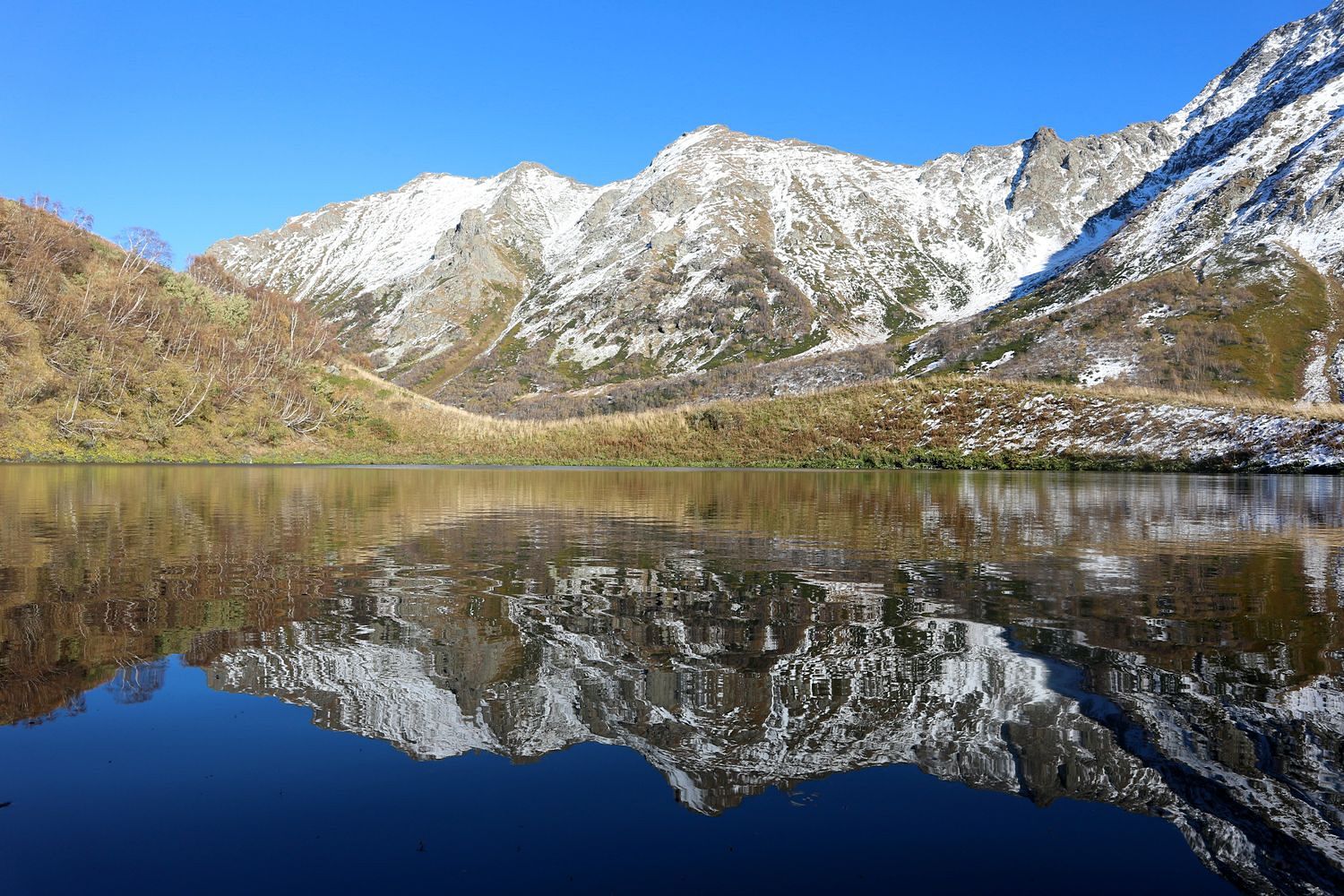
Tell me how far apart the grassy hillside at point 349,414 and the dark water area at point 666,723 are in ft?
136

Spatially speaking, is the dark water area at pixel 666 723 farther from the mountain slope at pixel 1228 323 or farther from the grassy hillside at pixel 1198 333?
the mountain slope at pixel 1228 323

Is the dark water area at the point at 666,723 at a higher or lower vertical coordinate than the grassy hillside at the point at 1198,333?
lower

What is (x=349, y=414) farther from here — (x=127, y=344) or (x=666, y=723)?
(x=666, y=723)

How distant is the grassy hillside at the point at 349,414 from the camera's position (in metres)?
51.9

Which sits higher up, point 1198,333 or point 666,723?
point 1198,333

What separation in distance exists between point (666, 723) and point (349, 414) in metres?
69.8

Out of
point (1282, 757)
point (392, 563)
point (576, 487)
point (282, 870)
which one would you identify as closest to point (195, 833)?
point (282, 870)

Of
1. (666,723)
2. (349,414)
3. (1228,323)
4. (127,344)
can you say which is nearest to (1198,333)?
(1228,323)

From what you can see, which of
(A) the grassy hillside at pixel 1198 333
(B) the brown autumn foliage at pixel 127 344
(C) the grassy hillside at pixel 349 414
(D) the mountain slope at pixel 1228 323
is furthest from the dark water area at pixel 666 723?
(D) the mountain slope at pixel 1228 323

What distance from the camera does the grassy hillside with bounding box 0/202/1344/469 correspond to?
51875 millimetres

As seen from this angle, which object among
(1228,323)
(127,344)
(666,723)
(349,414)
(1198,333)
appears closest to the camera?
(666,723)

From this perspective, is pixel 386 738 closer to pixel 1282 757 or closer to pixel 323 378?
pixel 1282 757

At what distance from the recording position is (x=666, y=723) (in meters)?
6.48

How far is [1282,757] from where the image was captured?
574 centimetres
